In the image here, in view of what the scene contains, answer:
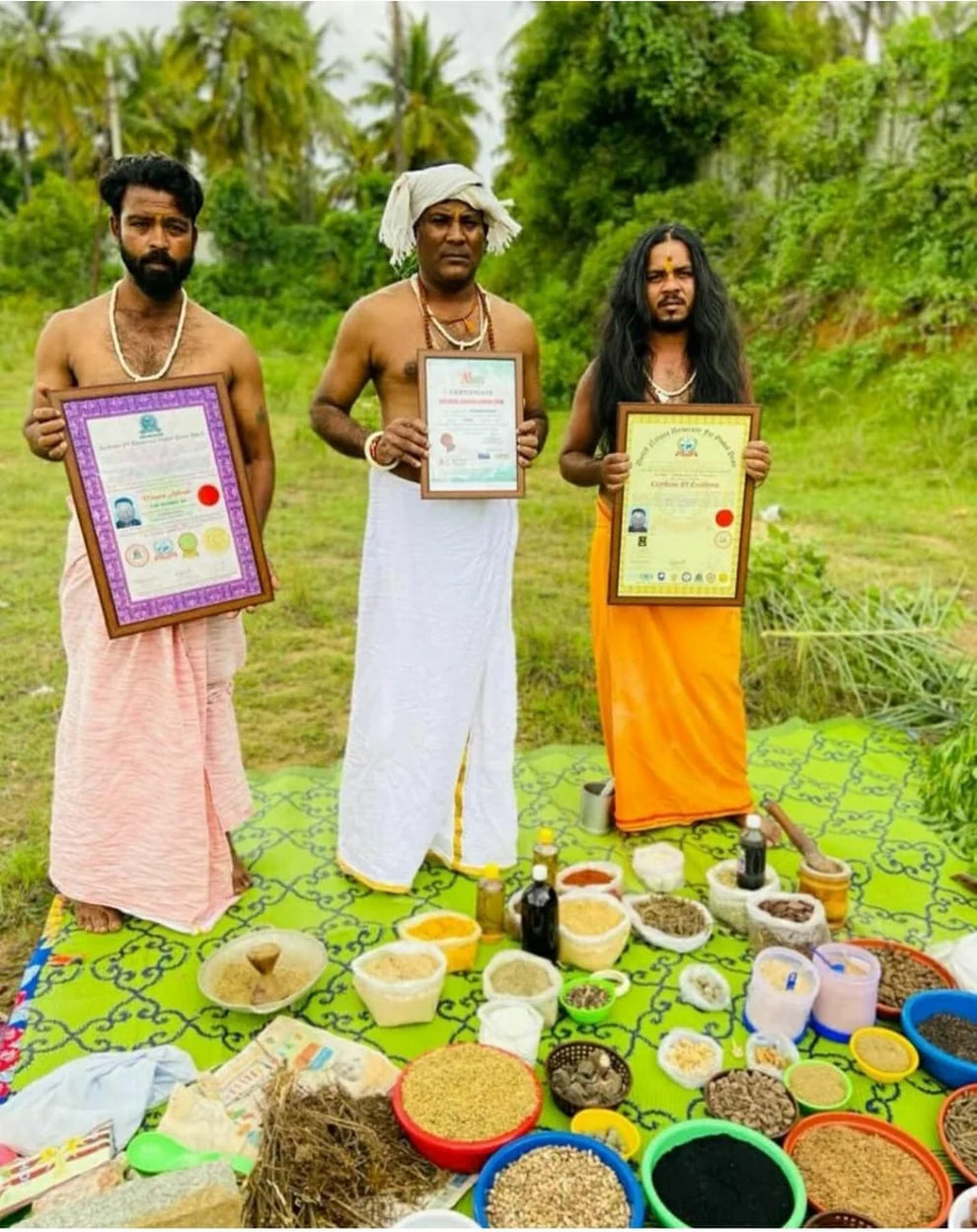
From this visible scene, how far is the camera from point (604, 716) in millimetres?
4242

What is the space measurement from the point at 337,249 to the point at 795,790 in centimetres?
2222

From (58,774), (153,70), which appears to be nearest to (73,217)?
(153,70)

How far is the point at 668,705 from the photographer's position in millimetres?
4125

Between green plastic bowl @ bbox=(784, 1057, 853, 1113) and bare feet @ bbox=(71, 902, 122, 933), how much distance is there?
7.52 feet

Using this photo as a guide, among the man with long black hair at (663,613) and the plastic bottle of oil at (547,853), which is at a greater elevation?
the man with long black hair at (663,613)

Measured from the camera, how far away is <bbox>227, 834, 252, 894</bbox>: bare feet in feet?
12.4

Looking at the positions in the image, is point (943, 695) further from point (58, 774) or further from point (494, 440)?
point (58, 774)

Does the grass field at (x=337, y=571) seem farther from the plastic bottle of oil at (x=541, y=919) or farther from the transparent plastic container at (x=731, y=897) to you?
the plastic bottle of oil at (x=541, y=919)

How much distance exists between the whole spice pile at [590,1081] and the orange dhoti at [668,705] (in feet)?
4.71

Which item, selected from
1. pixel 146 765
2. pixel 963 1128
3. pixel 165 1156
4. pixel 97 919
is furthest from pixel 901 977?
pixel 97 919

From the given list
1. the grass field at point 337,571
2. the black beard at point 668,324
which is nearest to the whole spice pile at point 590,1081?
the grass field at point 337,571

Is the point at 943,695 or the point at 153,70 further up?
the point at 153,70

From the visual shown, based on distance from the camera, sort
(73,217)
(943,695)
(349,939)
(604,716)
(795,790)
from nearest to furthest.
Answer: (349,939) → (604,716) → (795,790) → (943,695) → (73,217)

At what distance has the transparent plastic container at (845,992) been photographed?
3004 mm
